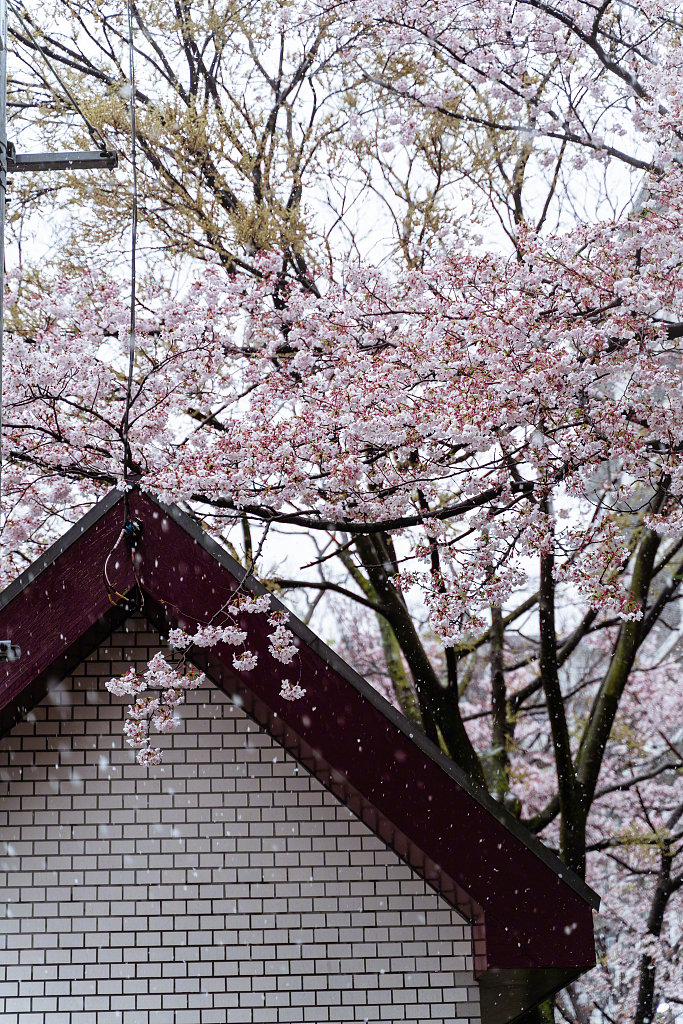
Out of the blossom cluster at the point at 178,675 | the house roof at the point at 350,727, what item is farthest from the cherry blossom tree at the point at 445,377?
the house roof at the point at 350,727

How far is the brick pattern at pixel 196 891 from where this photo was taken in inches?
174

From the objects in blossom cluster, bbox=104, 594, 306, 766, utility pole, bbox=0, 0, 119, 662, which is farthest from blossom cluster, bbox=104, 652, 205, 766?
utility pole, bbox=0, 0, 119, 662

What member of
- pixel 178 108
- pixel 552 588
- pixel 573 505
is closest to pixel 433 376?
pixel 573 505

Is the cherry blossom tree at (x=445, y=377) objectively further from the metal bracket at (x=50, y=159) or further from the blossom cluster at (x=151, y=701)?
the metal bracket at (x=50, y=159)

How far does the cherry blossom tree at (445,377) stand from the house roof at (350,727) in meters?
0.20

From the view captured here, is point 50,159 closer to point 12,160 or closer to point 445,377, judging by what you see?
point 12,160

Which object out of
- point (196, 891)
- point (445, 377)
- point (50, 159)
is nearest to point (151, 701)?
point (196, 891)

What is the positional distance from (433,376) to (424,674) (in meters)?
2.54

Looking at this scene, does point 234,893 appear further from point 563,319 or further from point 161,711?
point 563,319

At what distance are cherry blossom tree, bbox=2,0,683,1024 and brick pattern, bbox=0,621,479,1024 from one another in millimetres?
285

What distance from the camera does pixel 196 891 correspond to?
4.52 metres

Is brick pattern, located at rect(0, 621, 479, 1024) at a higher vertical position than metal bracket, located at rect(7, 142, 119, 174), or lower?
lower

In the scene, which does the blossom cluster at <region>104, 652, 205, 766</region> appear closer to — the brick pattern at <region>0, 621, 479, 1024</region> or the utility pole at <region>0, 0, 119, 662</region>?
the brick pattern at <region>0, 621, 479, 1024</region>

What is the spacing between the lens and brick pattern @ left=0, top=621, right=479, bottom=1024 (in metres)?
4.41
